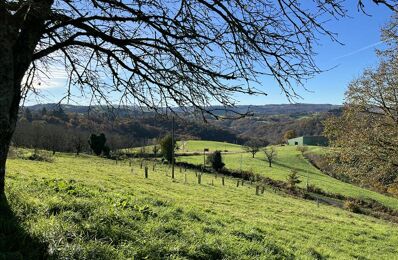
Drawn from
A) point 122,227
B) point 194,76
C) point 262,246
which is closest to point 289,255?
point 262,246

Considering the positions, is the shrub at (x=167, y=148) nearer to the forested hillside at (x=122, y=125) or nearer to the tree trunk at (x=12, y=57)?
the forested hillside at (x=122, y=125)

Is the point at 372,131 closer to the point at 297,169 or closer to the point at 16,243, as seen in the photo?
the point at 16,243

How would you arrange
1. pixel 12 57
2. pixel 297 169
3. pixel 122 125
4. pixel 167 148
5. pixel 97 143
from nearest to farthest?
1. pixel 12 57
2. pixel 122 125
3. pixel 97 143
4. pixel 167 148
5. pixel 297 169

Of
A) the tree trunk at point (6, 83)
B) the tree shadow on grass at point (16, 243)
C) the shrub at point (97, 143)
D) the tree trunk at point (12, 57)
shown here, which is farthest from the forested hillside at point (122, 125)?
the tree shadow on grass at point (16, 243)

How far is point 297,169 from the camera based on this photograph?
79625mm

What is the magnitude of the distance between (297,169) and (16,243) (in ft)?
259

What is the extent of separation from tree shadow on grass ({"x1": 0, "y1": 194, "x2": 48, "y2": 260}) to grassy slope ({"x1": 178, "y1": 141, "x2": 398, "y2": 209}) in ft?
139

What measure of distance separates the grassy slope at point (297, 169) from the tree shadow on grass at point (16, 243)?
4248 centimetres

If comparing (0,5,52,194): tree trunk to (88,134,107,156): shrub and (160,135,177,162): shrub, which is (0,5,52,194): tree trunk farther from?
(88,134,107,156): shrub

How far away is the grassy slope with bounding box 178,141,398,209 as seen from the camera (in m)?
54.0

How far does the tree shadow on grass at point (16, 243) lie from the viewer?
4177 millimetres

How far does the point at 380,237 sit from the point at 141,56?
14.6 meters

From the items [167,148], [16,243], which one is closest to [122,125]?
[16,243]

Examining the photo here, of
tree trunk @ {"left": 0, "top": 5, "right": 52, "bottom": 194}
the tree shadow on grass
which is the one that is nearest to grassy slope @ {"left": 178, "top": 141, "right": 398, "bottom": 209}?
tree trunk @ {"left": 0, "top": 5, "right": 52, "bottom": 194}
